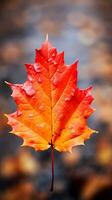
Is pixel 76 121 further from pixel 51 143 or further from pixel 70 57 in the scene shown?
pixel 70 57

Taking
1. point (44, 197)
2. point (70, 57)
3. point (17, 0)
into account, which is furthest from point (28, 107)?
point (17, 0)

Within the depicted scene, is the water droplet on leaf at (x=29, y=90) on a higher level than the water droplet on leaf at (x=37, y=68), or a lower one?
lower

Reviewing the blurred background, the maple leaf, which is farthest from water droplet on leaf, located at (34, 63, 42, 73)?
the blurred background

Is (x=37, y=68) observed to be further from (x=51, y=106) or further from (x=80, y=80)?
(x=80, y=80)

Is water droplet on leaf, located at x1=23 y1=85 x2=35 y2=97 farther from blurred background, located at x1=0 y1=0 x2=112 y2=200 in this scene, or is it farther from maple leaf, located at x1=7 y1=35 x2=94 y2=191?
blurred background, located at x1=0 y1=0 x2=112 y2=200

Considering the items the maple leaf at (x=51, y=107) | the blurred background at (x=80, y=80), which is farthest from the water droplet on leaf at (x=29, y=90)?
the blurred background at (x=80, y=80)

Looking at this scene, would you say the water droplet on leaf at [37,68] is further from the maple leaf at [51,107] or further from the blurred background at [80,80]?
the blurred background at [80,80]
